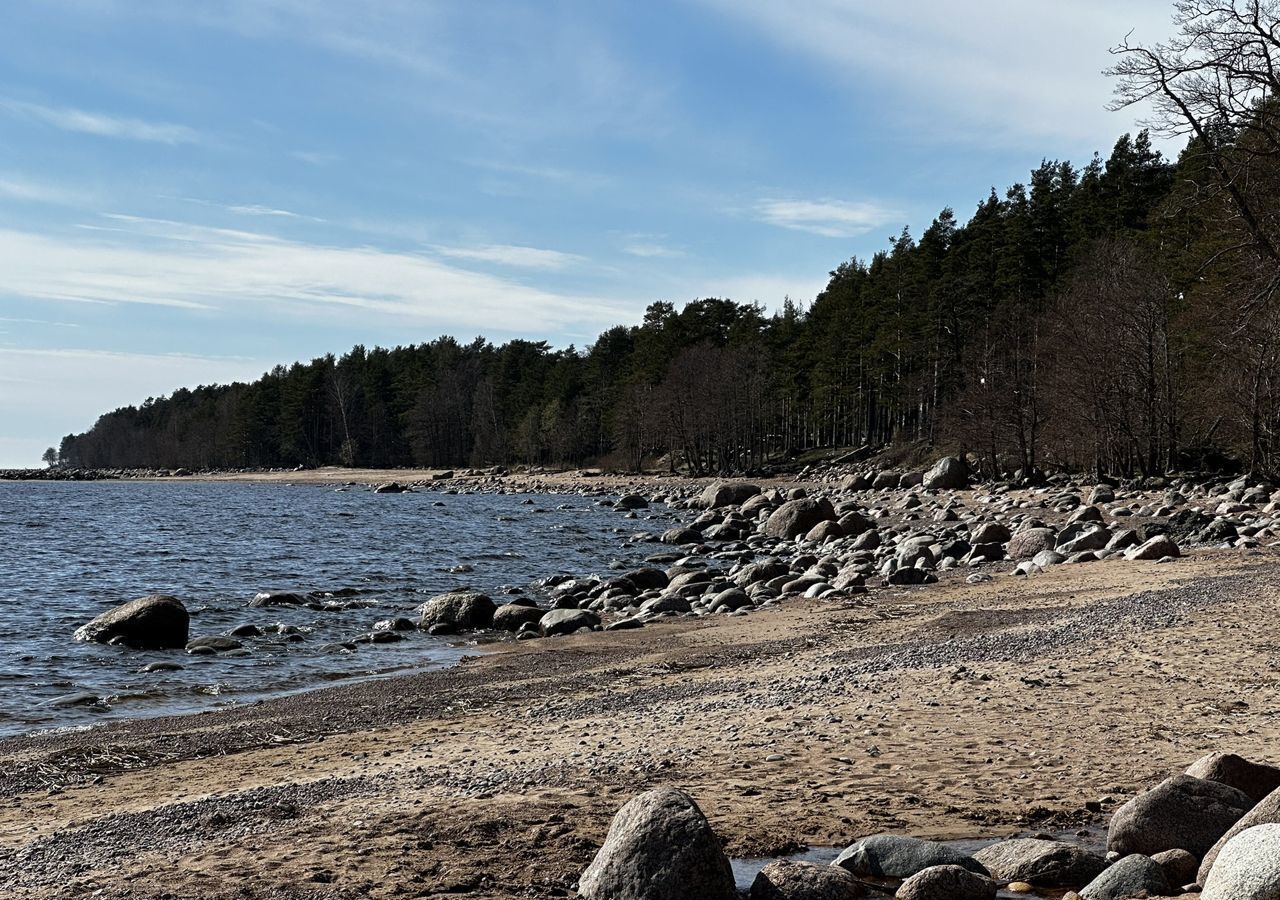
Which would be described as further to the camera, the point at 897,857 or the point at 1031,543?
the point at 1031,543

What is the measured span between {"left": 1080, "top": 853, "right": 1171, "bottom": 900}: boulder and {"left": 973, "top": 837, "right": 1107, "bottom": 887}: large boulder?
8.6 inches

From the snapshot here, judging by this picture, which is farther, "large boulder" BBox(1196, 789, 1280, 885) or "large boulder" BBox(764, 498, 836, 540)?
"large boulder" BBox(764, 498, 836, 540)

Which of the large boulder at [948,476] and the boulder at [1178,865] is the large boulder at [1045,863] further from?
the large boulder at [948,476]

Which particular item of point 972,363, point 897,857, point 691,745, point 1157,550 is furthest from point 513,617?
point 972,363

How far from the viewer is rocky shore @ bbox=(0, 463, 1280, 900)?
639cm

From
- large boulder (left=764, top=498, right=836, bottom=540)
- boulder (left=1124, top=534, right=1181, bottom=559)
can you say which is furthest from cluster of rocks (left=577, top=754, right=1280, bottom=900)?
large boulder (left=764, top=498, right=836, bottom=540)

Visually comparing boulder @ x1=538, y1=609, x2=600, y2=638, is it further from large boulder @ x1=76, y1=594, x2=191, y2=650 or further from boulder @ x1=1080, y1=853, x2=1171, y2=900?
boulder @ x1=1080, y1=853, x2=1171, y2=900

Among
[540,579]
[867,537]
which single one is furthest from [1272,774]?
[867,537]

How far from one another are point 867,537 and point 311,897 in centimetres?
2565

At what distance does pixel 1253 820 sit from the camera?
531 cm

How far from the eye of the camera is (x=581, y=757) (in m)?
8.78

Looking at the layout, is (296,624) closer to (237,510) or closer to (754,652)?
(754,652)

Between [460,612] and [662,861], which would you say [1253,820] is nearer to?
[662,861]

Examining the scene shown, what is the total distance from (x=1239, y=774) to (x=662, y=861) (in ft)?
11.7
